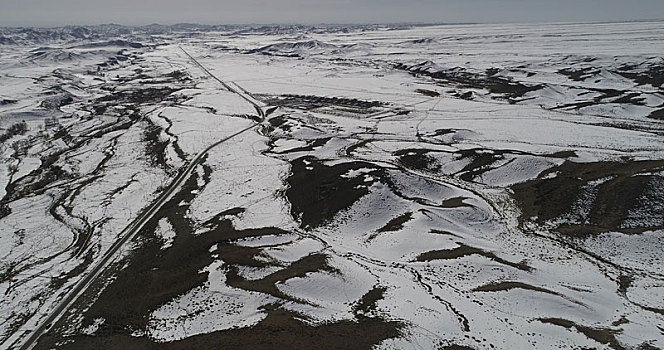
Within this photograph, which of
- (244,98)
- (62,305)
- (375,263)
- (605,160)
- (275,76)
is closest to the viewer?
(62,305)

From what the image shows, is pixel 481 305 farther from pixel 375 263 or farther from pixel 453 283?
pixel 375 263

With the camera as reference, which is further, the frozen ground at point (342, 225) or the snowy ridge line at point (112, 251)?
the snowy ridge line at point (112, 251)

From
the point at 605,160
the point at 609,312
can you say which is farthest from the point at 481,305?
the point at 605,160

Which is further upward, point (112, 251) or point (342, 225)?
point (342, 225)

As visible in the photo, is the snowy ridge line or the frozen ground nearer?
the frozen ground
